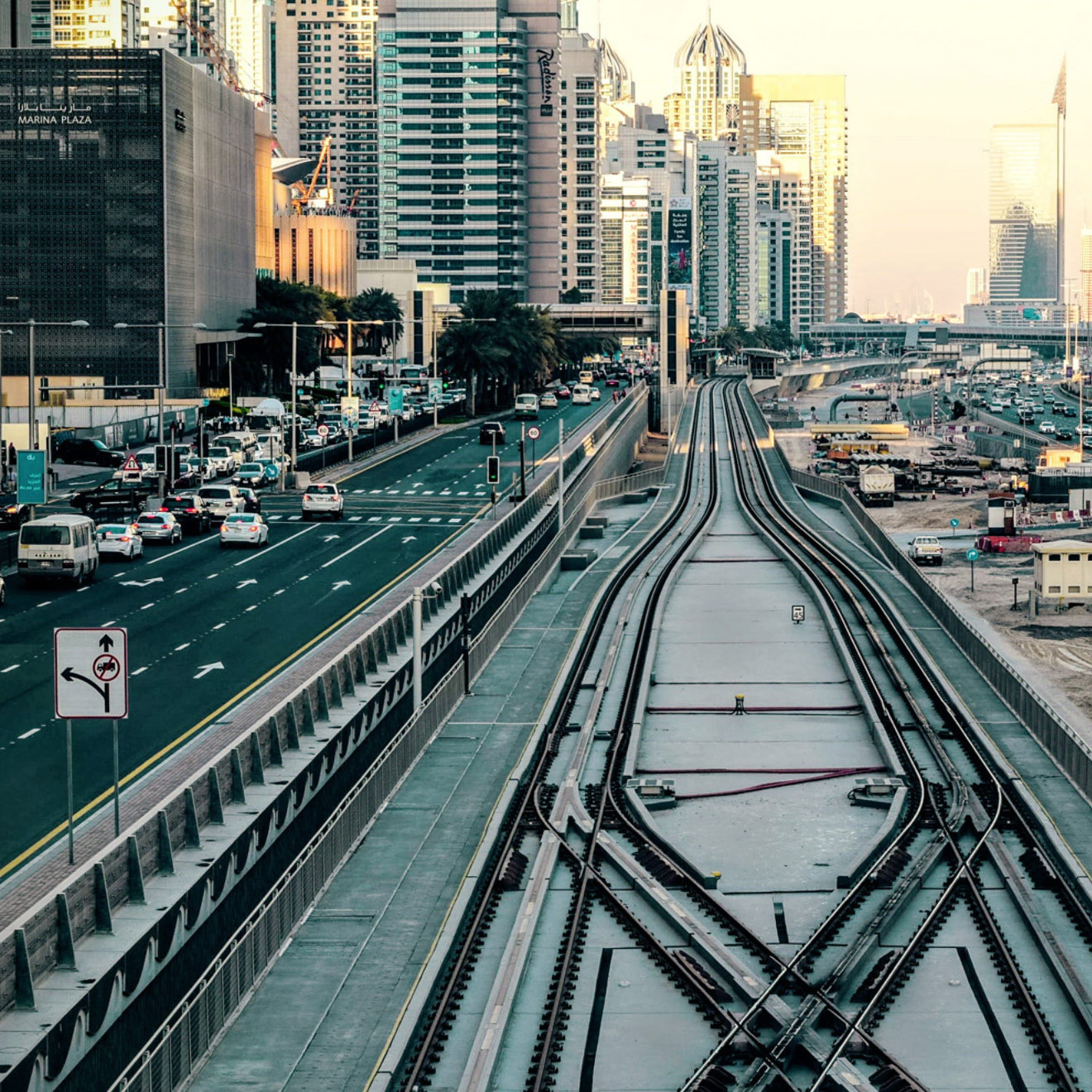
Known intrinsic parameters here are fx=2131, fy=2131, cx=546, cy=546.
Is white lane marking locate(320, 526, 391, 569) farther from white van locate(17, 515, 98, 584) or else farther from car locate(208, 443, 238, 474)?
car locate(208, 443, 238, 474)

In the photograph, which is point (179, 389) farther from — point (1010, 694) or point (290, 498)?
point (1010, 694)

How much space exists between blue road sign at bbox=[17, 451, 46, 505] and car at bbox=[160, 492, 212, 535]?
10925mm

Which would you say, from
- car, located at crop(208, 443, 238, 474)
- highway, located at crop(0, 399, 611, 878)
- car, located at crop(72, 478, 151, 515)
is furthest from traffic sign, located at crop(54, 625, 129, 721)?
car, located at crop(208, 443, 238, 474)

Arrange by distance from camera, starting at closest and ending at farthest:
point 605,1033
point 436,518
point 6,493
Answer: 1. point 605,1033
2. point 436,518
3. point 6,493

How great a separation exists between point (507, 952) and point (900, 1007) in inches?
235

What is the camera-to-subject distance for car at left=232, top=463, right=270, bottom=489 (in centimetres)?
10731

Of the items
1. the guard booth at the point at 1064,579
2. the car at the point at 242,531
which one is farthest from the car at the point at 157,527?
the guard booth at the point at 1064,579

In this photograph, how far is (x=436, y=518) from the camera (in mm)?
94688

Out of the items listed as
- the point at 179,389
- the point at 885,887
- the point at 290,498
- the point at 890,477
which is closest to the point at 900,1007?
the point at 885,887

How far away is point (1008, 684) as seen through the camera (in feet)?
192

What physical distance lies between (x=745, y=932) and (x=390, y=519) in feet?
203

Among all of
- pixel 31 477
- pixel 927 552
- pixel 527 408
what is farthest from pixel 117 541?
pixel 527 408

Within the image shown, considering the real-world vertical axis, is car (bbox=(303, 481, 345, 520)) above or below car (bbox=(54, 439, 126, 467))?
below

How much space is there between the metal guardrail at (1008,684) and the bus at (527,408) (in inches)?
2300
